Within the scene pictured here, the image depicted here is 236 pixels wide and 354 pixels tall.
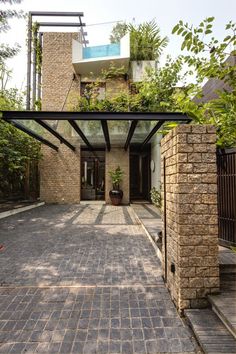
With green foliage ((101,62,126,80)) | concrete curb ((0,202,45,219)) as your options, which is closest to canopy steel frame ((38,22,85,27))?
green foliage ((101,62,126,80))

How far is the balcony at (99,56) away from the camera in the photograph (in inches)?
373

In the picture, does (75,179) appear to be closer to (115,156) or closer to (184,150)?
(115,156)

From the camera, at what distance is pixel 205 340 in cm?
165

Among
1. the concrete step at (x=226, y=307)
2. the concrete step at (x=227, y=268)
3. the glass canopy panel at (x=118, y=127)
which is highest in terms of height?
the glass canopy panel at (x=118, y=127)

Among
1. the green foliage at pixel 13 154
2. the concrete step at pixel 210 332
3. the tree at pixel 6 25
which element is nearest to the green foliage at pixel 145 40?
the green foliage at pixel 13 154

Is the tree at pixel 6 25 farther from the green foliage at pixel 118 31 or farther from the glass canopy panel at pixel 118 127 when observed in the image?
the green foliage at pixel 118 31

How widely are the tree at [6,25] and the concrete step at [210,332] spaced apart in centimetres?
477

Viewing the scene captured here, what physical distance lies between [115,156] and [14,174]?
15.9 feet

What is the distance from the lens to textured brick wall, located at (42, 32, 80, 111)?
35.2ft

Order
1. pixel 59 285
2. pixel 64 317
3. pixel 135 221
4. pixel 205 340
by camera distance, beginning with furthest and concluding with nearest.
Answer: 1. pixel 135 221
2. pixel 59 285
3. pixel 64 317
4. pixel 205 340

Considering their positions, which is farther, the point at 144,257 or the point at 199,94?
the point at 144,257

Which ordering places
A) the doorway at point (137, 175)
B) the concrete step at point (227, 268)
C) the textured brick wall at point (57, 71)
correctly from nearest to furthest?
the concrete step at point (227, 268) → the textured brick wall at point (57, 71) → the doorway at point (137, 175)

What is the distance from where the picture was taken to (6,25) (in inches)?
140

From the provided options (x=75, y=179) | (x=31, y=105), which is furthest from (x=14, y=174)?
(x=31, y=105)
